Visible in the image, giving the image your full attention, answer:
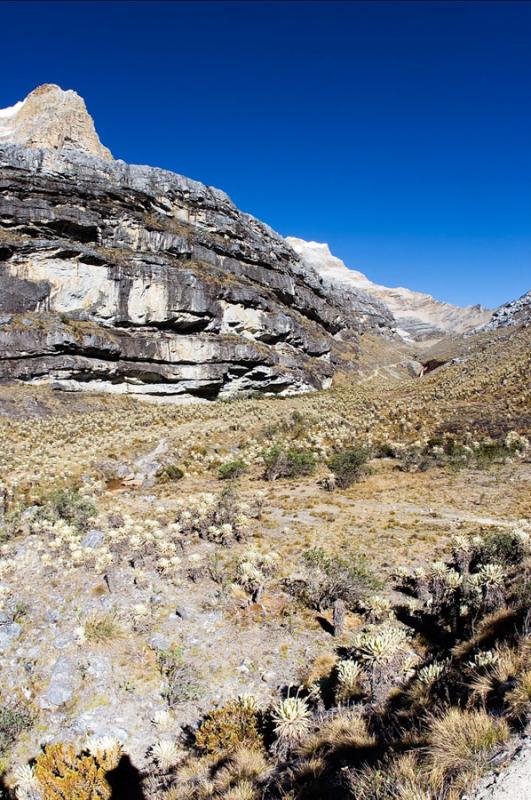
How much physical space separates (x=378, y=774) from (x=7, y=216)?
56980 millimetres

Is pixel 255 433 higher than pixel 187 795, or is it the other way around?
pixel 255 433

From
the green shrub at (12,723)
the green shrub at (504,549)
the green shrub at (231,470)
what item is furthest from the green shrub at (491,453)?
the green shrub at (12,723)

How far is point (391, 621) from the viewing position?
8.32m

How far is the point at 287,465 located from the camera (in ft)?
71.2

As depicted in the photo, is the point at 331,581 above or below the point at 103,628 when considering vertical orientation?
above

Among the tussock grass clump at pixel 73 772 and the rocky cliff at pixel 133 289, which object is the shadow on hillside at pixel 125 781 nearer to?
the tussock grass clump at pixel 73 772

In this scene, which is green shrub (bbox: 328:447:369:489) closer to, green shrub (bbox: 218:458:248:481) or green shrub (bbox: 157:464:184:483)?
green shrub (bbox: 218:458:248:481)

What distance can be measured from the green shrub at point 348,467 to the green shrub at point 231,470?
4.63 metres

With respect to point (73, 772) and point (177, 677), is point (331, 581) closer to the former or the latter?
point (177, 677)

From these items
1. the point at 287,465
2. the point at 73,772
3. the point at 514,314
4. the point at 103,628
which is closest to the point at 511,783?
the point at 73,772

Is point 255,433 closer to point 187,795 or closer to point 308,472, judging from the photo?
point 308,472

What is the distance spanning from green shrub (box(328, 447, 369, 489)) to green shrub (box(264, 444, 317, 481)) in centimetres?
114

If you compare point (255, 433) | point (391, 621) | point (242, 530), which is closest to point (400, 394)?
point (255, 433)

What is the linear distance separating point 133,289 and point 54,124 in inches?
2888
